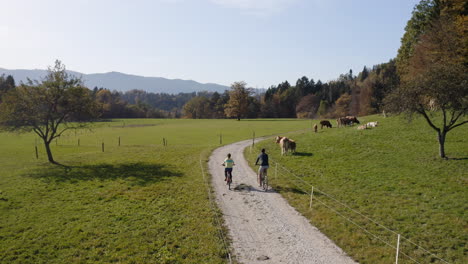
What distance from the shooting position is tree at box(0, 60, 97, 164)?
102 ft


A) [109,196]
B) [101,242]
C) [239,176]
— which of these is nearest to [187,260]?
[101,242]

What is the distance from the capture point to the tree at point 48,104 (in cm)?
3108

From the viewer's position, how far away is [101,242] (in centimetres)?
1306

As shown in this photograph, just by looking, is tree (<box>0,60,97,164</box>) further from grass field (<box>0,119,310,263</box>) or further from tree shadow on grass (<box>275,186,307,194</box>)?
tree shadow on grass (<box>275,186,307,194</box>)

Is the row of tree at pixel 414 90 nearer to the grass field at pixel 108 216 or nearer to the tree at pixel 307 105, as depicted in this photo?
the grass field at pixel 108 216

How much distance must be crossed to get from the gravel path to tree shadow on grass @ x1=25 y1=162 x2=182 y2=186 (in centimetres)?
761

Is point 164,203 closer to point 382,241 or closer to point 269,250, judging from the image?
point 269,250

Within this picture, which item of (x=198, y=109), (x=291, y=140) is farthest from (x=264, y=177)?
(x=198, y=109)

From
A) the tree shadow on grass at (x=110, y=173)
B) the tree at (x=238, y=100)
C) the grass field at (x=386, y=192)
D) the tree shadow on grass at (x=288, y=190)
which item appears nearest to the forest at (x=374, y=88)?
the tree at (x=238, y=100)

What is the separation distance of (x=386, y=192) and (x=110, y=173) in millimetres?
23779

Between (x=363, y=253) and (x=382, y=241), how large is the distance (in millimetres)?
1406

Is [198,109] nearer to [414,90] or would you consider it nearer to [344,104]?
[344,104]

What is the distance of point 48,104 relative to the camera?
107 feet

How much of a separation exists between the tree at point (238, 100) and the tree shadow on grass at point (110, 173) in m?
81.5
